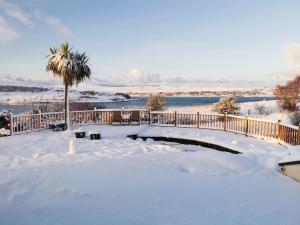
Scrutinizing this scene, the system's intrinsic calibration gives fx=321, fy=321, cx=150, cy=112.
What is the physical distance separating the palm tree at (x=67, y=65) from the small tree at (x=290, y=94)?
105ft

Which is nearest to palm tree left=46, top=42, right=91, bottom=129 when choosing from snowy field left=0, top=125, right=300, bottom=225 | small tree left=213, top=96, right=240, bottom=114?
snowy field left=0, top=125, right=300, bottom=225

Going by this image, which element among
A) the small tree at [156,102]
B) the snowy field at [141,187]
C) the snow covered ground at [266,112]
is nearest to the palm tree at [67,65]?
the snowy field at [141,187]

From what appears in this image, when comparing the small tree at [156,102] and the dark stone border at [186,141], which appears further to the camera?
the small tree at [156,102]

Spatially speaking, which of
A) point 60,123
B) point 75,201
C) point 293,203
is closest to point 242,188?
point 293,203

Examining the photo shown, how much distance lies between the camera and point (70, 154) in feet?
33.2

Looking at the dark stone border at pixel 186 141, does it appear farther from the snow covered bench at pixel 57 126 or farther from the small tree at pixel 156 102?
the small tree at pixel 156 102

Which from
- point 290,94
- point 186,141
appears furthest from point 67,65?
point 290,94

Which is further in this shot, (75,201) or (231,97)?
(231,97)

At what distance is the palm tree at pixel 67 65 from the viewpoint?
15.9 meters

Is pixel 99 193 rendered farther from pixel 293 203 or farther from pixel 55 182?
pixel 293 203

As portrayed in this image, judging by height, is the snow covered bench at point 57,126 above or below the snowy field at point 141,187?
above

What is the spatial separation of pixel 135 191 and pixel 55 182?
1833 mm

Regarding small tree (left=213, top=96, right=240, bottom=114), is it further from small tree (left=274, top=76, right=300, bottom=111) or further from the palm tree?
the palm tree

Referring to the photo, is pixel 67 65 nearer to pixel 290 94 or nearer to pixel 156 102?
pixel 156 102
